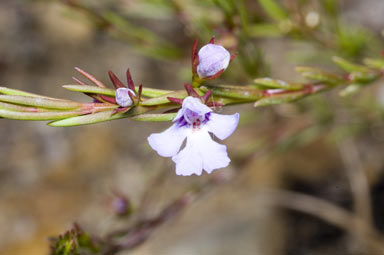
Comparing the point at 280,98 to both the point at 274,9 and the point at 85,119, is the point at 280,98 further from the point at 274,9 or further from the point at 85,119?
the point at 274,9

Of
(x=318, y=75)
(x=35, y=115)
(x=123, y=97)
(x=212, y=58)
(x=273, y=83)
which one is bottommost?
(x=35, y=115)

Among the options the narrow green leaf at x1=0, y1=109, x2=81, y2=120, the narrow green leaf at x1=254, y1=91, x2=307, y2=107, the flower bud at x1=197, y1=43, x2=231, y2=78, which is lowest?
the narrow green leaf at x1=0, y1=109, x2=81, y2=120

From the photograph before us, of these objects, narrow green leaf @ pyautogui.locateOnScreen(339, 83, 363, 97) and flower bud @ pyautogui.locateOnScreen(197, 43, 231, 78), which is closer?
flower bud @ pyautogui.locateOnScreen(197, 43, 231, 78)

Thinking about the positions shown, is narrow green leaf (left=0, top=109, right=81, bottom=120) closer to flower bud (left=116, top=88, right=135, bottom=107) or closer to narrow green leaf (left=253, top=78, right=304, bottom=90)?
flower bud (left=116, top=88, right=135, bottom=107)

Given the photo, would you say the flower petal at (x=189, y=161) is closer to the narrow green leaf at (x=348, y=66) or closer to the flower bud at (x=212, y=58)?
the flower bud at (x=212, y=58)

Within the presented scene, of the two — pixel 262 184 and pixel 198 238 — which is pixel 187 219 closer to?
pixel 198 238

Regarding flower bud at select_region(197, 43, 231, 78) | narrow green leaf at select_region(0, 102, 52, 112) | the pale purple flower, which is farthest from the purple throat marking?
narrow green leaf at select_region(0, 102, 52, 112)

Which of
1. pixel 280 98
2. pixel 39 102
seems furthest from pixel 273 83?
pixel 39 102
